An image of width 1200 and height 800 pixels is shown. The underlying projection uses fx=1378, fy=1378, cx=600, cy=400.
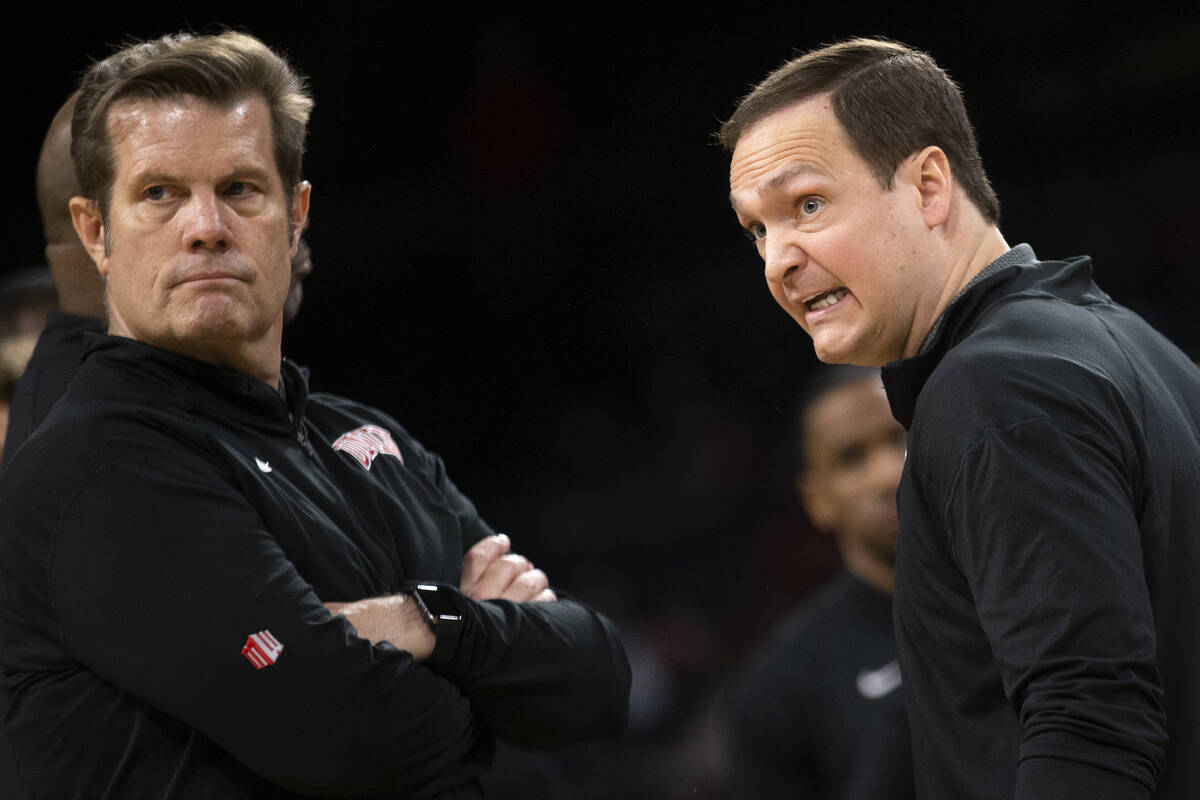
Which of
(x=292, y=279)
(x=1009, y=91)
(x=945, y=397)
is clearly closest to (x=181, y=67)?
(x=292, y=279)

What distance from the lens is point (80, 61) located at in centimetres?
734

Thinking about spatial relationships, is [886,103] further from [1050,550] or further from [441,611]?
[441,611]

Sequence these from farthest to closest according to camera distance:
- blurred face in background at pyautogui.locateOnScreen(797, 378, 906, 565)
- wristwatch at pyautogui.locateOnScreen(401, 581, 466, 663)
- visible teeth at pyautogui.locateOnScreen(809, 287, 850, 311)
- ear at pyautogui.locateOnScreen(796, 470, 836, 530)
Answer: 1. ear at pyautogui.locateOnScreen(796, 470, 836, 530)
2. blurred face in background at pyautogui.locateOnScreen(797, 378, 906, 565)
3. wristwatch at pyautogui.locateOnScreen(401, 581, 466, 663)
4. visible teeth at pyautogui.locateOnScreen(809, 287, 850, 311)

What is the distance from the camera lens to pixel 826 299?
2084 mm

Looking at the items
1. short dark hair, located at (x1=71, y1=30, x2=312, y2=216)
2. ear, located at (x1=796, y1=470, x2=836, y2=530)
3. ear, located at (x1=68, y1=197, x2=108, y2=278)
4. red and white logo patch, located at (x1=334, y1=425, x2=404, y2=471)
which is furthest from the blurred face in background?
ear, located at (x1=68, y1=197, x2=108, y2=278)

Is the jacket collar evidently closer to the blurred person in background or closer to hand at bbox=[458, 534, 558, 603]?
hand at bbox=[458, 534, 558, 603]

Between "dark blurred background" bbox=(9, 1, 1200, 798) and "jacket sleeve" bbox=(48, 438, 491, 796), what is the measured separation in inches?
183

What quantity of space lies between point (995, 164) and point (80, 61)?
4.80 m

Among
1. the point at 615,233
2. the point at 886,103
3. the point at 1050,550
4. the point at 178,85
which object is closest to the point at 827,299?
the point at 886,103

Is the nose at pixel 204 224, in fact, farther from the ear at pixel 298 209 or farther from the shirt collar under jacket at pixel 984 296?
the shirt collar under jacket at pixel 984 296

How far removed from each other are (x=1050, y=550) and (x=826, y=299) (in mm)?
647

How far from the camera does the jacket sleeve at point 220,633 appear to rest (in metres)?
1.95

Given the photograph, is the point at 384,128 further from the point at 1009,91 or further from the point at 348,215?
the point at 1009,91

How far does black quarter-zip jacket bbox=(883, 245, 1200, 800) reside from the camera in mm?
1520
